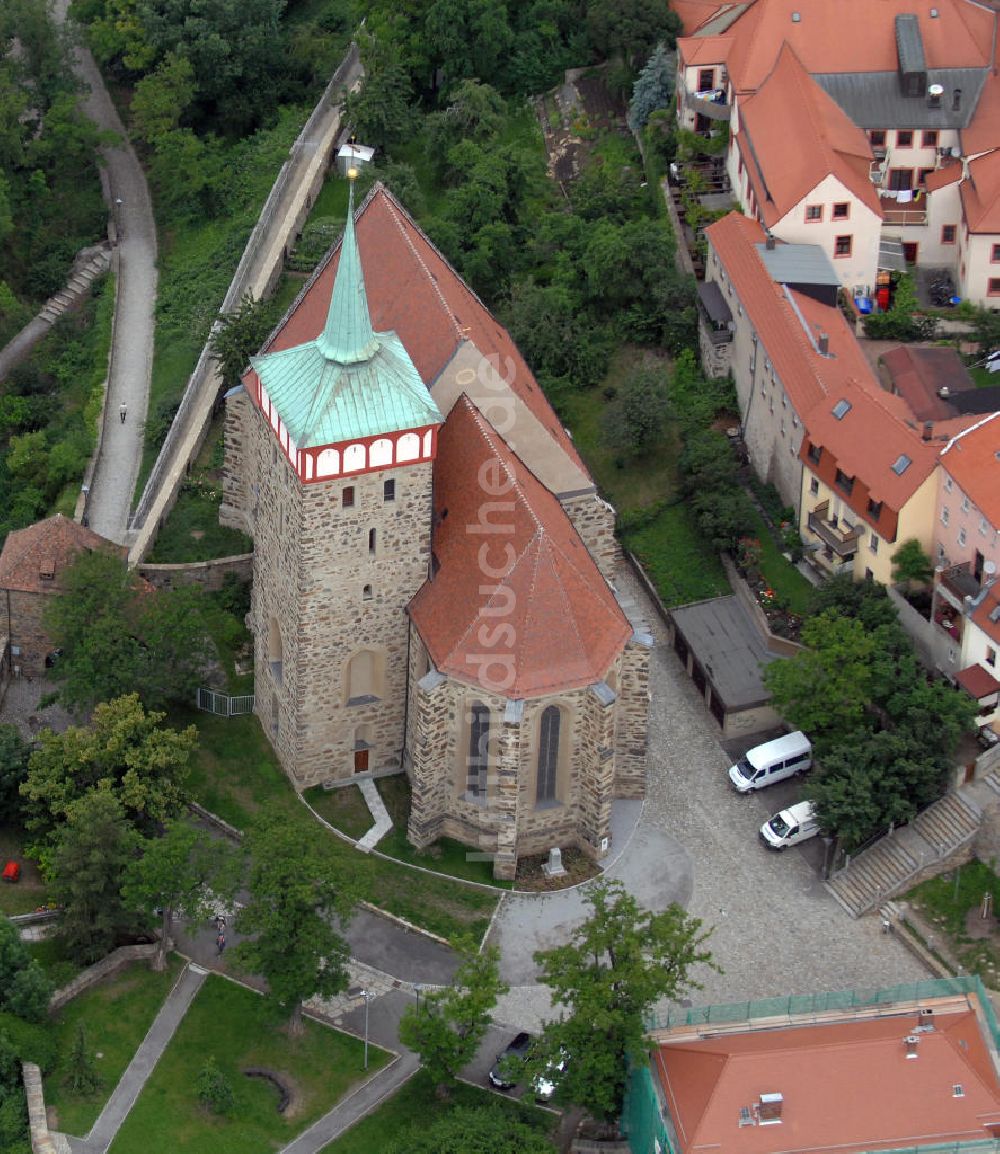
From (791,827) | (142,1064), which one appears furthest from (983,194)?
(142,1064)

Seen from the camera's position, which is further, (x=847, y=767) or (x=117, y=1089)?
(x=847, y=767)

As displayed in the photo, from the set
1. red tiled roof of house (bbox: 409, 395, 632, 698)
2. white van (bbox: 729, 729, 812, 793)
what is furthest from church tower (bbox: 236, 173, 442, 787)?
white van (bbox: 729, 729, 812, 793)

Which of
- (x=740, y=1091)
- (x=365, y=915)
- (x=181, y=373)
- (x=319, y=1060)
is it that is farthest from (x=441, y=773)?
(x=181, y=373)

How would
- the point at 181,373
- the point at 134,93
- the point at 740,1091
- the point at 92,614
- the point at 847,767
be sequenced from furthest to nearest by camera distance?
1. the point at 134,93
2. the point at 181,373
3. the point at 92,614
4. the point at 847,767
5. the point at 740,1091

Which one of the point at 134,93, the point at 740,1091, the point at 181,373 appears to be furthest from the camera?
the point at 134,93

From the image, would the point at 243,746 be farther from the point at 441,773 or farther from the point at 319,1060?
the point at 319,1060

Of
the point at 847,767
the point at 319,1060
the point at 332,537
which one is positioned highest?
the point at 332,537

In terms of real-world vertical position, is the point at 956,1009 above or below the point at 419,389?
below
